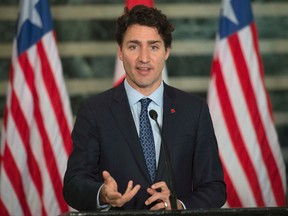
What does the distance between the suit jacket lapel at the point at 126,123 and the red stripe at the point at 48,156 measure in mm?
2286

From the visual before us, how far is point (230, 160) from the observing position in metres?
4.95

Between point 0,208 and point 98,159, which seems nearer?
point 98,159

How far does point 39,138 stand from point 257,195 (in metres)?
1.55

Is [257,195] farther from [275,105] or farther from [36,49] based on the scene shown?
[36,49]

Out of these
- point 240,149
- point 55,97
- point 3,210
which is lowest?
point 3,210

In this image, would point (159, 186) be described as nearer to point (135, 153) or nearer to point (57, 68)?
point (135, 153)

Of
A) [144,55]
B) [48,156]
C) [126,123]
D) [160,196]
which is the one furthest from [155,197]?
[48,156]

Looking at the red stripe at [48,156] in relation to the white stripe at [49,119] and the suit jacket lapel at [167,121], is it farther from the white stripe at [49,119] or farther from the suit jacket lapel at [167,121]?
the suit jacket lapel at [167,121]

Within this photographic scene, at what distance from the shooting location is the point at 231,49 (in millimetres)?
5070

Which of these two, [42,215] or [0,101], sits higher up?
[0,101]

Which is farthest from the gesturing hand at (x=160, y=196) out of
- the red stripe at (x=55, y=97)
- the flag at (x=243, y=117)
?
the red stripe at (x=55, y=97)

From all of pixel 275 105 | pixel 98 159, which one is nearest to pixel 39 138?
pixel 275 105

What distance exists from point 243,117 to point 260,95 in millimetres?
212

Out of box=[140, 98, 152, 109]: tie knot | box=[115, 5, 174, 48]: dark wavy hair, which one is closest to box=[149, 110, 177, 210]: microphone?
box=[140, 98, 152, 109]: tie knot
